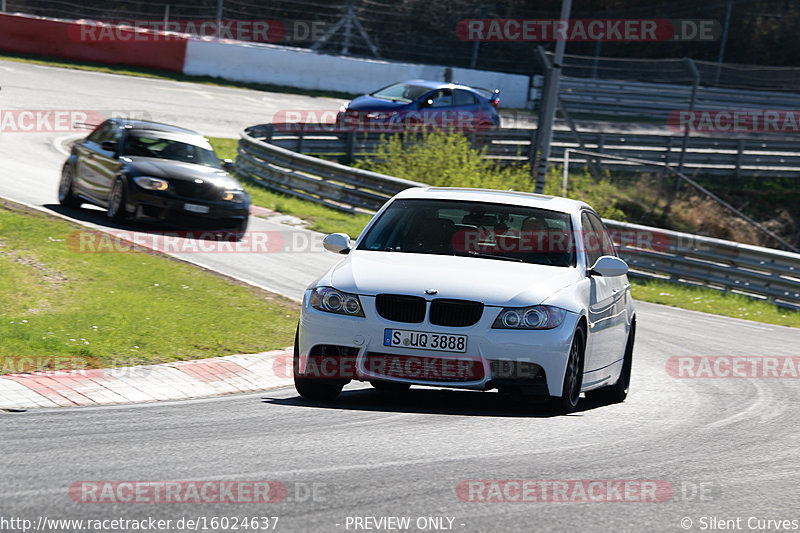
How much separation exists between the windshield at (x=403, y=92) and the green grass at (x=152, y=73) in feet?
31.9

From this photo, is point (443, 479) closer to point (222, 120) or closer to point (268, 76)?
point (222, 120)

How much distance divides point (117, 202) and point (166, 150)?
1395 millimetres

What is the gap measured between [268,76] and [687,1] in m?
19.3

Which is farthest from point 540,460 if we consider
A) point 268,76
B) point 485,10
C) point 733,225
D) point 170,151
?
point 485,10

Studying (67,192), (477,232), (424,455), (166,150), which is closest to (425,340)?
(424,455)

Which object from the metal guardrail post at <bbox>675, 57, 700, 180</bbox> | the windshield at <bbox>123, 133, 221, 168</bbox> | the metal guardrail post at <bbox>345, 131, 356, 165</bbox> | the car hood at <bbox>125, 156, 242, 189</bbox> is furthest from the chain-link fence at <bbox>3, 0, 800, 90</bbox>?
the car hood at <bbox>125, 156, 242, 189</bbox>

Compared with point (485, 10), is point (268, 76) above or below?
below

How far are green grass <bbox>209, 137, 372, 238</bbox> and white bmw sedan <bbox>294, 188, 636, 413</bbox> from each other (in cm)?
1151

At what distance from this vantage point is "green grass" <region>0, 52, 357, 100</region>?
35.5m

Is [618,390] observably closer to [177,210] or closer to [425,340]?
[425,340]

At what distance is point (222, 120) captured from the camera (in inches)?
1251

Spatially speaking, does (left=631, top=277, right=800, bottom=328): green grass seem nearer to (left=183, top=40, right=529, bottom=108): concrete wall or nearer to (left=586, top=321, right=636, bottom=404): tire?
(left=586, top=321, right=636, bottom=404): tire

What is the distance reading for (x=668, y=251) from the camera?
812 inches

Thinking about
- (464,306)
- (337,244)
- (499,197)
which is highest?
(499,197)
